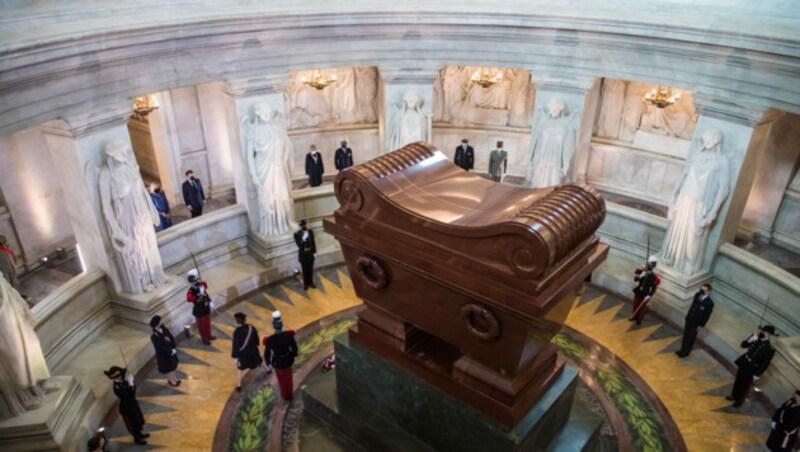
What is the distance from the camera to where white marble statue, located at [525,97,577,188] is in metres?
8.74

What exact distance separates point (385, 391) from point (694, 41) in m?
5.89

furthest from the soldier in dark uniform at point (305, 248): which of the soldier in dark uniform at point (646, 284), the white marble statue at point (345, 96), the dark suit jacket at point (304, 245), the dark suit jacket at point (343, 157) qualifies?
the soldier in dark uniform at point (646, 284)

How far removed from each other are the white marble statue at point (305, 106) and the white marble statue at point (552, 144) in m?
4.93

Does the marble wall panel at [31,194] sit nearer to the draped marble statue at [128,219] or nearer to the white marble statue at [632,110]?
the draped marble statue at [128,219]

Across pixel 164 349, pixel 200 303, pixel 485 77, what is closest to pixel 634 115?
pixel 485 77

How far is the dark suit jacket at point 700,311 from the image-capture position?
6.83 metres

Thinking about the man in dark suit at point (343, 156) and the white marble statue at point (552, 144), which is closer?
the white marble statue at point (552, 144)

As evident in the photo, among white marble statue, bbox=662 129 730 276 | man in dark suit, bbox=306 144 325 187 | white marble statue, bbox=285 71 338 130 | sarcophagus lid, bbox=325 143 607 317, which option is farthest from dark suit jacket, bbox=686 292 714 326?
white marble statue, bbox=285 71 338 130

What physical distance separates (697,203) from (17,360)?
8.41 meters

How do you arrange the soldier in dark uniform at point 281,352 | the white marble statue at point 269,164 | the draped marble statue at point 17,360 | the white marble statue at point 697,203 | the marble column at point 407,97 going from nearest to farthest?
1. the draped marble statue at point 17,360
2. the soldier in dark uniform at point 281,352
3. the white marble statue at point 697,203
4. the white marble statue at point 269,164
5. the marble column at point 407,97

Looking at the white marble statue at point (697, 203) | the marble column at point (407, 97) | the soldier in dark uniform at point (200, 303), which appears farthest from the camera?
the marble column at point (407, 97)

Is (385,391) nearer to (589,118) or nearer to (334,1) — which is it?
(334,1)

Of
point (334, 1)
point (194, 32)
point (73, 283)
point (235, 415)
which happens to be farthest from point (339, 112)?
point (235, 415)

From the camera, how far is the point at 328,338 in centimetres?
754
